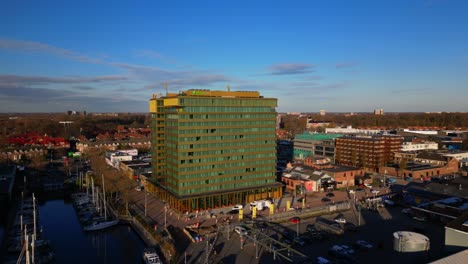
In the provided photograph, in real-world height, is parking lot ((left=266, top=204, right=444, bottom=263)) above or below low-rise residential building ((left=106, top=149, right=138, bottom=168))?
below

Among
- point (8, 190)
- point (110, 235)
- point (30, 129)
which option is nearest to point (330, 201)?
Result: point (110, 235)

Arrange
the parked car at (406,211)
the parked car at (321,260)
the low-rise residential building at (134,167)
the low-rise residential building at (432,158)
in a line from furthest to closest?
the low-rise residential building at (432,158) → the low-rise residential building at (134,167) → the parked car at (406,211) → the parked car at (321,260)

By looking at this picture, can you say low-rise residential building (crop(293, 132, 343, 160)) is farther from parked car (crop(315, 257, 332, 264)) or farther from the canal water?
the canal water

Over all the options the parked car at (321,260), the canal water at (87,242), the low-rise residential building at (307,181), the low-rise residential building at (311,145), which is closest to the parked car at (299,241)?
the parked car at (321,260)

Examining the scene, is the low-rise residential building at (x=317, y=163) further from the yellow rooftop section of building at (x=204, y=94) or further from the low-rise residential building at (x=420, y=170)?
the yellow rooftop section of building at (x=204, y=94)

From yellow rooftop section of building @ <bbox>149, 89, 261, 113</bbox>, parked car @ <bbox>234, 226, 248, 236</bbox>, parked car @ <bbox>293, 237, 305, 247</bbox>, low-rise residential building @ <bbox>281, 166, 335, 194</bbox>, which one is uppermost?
yellow rooftop section of building @ <bbox>149, 89, 261, 113</bbox>

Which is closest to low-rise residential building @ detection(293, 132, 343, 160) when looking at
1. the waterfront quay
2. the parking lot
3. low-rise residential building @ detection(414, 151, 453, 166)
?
low-rise residential building @ detection(414, 151, 453, 166)
